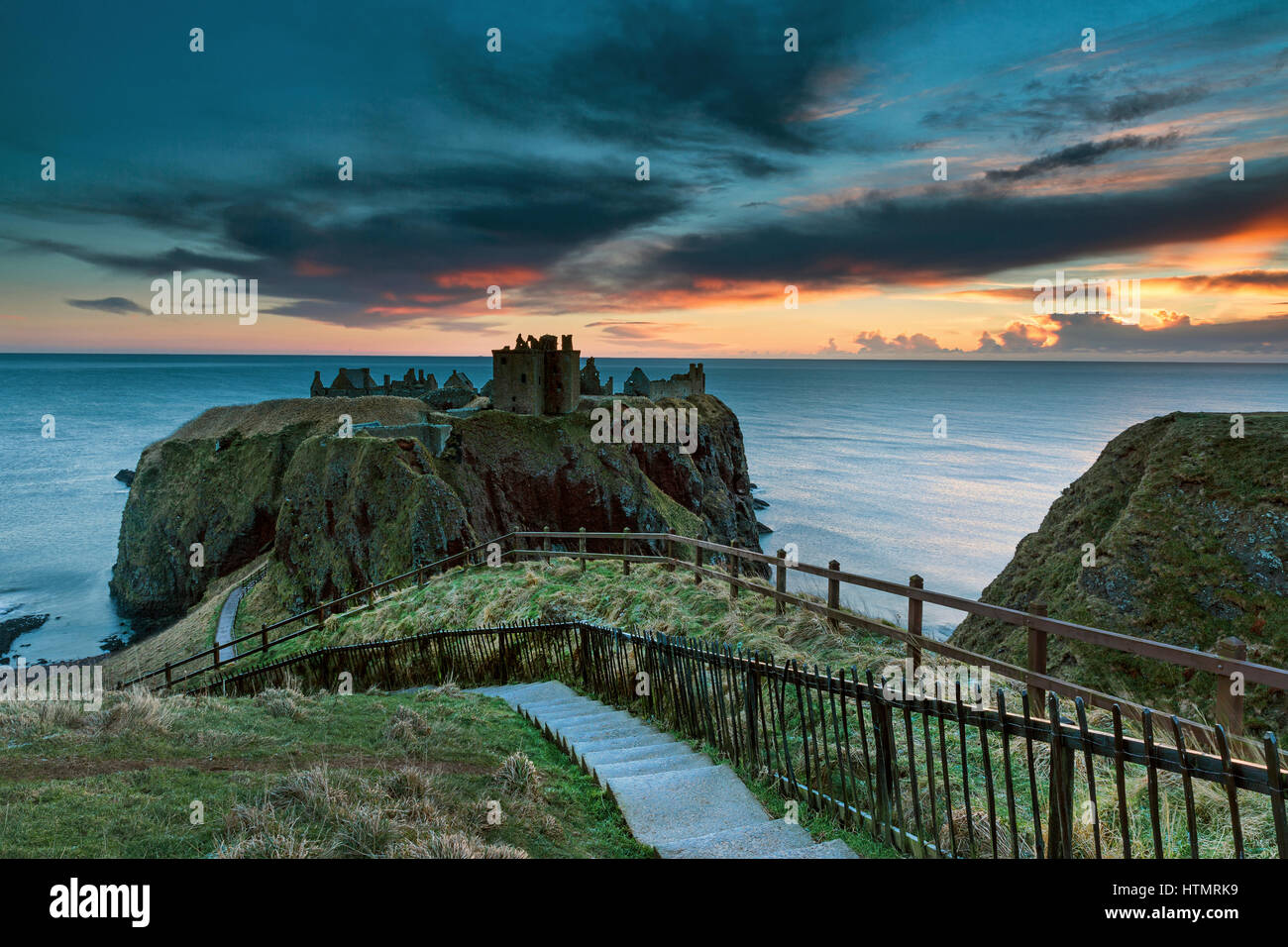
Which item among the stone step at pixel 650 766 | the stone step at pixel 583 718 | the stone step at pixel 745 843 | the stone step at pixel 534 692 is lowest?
the stone step at pixel 534 692

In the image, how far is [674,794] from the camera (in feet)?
20.2

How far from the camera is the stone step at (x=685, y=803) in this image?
553cm

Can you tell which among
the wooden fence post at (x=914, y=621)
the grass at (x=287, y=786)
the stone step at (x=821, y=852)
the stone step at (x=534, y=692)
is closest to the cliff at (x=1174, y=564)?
the wooden fence post at (x=914, y=621)

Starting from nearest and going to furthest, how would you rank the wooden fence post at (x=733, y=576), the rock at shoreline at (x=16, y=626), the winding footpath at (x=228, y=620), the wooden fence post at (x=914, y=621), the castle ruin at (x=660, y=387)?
the wooden fence post at (x=914, y=621) < the wooden fence post at (x=733, y=576) < the winding footpath at (x=228, y=620) < the rock at shoreline at (x=16, y=626) < the castle ruin at (x=660, y=387)

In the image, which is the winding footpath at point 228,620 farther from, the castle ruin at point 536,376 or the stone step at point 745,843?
the stone step at point 745,843

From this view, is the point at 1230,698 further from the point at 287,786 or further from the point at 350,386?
the point at 350,386

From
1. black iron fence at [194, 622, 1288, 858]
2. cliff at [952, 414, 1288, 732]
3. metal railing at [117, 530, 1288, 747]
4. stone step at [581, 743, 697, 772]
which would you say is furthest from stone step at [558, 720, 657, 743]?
cliff at [952, 414, 1288, 732]

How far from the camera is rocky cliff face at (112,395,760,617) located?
38844mm

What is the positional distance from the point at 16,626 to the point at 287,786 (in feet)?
221

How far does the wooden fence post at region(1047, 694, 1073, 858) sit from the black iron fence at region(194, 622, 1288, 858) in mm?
11

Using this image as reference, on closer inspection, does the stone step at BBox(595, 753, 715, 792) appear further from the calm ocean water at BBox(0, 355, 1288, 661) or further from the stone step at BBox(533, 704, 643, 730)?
the calm ocean water at BBox(0, 355, 1288, 661)

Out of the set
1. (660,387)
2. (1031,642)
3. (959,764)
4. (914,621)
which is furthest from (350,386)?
(959,764)

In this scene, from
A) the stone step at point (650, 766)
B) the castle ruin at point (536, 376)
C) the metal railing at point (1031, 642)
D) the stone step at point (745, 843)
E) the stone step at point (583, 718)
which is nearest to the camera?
the stone step at point (745, 843)

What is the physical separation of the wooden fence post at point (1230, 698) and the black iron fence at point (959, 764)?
46 centimetres
